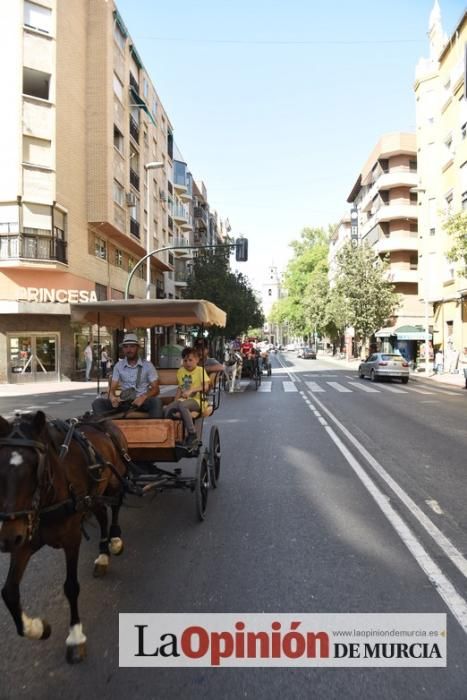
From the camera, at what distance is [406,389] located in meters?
22.2

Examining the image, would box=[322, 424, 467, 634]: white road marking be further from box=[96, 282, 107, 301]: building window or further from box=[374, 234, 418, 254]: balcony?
box=[374, 234, 418, 254]: balcony

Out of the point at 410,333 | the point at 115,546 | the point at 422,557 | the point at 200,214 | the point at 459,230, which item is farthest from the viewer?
the point at 200,214

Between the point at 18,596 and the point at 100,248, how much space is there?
29417 mm

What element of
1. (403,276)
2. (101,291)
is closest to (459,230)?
(101,291)

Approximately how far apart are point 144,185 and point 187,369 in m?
33.7

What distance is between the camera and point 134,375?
612 centimetres

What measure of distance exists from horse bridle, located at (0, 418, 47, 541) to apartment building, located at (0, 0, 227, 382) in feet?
74.9

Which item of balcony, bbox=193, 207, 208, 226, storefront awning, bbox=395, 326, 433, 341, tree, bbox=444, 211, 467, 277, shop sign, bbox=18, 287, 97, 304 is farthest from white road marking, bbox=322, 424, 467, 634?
balcony, bbox=193, 207, 208, 226

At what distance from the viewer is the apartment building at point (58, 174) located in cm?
2402

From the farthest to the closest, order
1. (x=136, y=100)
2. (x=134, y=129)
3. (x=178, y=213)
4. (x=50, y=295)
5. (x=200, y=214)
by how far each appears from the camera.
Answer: (x=200, y=214) < (x=178, y=213) < (x=134, y=129) < (x=136, y=100) < (x=50, y=295)

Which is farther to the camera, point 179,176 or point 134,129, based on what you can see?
point 179,176

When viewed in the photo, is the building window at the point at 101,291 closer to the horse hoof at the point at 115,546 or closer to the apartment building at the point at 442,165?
the apartment building at the point at 442,165

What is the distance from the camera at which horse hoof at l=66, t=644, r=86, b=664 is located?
290 cm

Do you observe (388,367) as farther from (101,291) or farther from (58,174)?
(58,174)
